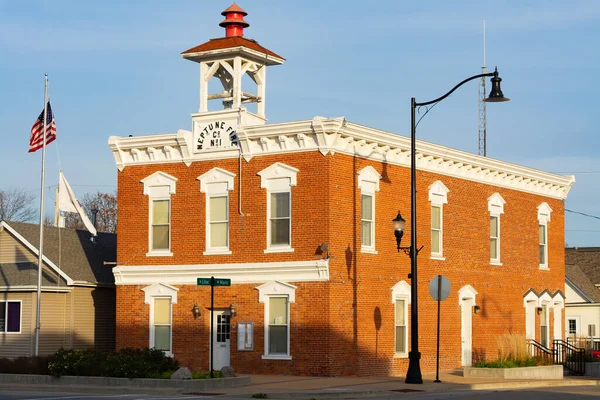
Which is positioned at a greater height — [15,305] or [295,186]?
[295,186]

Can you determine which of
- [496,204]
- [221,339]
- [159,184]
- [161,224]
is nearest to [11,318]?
[161,224]

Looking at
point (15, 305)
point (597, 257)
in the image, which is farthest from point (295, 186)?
point (597, 257)

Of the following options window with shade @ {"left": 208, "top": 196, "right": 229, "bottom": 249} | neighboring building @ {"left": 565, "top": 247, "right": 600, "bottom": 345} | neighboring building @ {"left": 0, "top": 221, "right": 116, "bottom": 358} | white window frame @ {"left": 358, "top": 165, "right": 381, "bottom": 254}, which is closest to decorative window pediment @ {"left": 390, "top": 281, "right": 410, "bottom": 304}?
white window frame @ {"left": 358, "top": 165, "right": 381, "bottom": 254}

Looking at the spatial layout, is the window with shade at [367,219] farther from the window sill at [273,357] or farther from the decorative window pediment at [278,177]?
→ the window sill at [273,357]

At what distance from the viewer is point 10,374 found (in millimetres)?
31312

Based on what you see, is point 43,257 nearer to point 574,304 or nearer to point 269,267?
point 269,267

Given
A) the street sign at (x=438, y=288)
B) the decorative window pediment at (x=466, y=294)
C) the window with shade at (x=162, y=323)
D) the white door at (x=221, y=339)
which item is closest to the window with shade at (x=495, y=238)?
the decorative window pediment at (x=466, y=294)

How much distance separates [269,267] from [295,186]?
2.79 metres

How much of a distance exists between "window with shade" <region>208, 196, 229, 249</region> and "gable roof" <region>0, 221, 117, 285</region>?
7.17 m

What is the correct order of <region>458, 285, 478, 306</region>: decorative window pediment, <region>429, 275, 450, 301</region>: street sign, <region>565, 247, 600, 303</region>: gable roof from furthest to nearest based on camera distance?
<region>565, 247, 600, 303</region>: gable roof, <region>458, 285, 478, 306</region>: decorative window pediment, <region>429, 275, 450, 301</region>: street sign

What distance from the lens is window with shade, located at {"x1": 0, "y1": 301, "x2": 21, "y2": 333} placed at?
40562 mm

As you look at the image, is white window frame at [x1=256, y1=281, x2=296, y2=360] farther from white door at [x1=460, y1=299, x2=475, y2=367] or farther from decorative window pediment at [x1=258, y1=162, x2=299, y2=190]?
white door at [x1=460, y1=299, x2=475, y2=367]

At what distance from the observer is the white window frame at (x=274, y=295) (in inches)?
1353

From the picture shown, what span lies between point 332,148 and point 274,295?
5.23 meters
